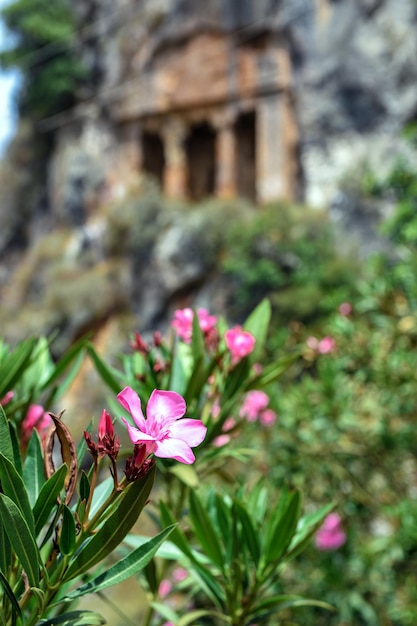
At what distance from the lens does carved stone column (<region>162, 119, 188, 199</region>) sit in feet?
51.9

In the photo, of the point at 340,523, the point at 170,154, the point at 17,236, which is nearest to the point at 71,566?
the point at 340,523

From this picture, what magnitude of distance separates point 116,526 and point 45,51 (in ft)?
57.4

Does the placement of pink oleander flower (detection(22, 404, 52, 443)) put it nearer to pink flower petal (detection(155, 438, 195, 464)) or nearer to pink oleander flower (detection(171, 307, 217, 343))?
pink oleander flower (detection(171, 307, 217, 343))

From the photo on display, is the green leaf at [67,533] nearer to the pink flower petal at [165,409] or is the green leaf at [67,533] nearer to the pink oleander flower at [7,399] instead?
the pink flower petal at [165,409]

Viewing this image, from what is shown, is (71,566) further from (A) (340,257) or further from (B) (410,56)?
(B) (410,56)

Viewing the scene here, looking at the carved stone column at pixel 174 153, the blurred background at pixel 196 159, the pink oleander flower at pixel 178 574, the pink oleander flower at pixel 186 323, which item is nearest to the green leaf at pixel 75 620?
the pink oleander flower at pixel 186 323

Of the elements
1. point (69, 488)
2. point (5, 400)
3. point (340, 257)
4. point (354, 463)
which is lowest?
point (340, 257)

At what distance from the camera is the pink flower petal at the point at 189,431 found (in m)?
0.82

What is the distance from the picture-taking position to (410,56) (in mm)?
12297

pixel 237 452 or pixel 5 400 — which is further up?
pixel 5 400

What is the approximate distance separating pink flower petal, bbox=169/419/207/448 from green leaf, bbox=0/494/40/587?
8.7 inches

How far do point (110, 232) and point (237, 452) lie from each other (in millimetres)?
13193

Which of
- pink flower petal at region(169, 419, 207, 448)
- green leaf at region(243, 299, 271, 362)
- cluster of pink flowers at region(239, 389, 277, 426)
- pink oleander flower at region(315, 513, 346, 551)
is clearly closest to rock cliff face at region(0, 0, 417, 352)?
cluster of pink flowers at region(239, 389, 277, 426)

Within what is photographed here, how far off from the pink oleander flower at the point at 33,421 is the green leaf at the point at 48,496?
45cm
